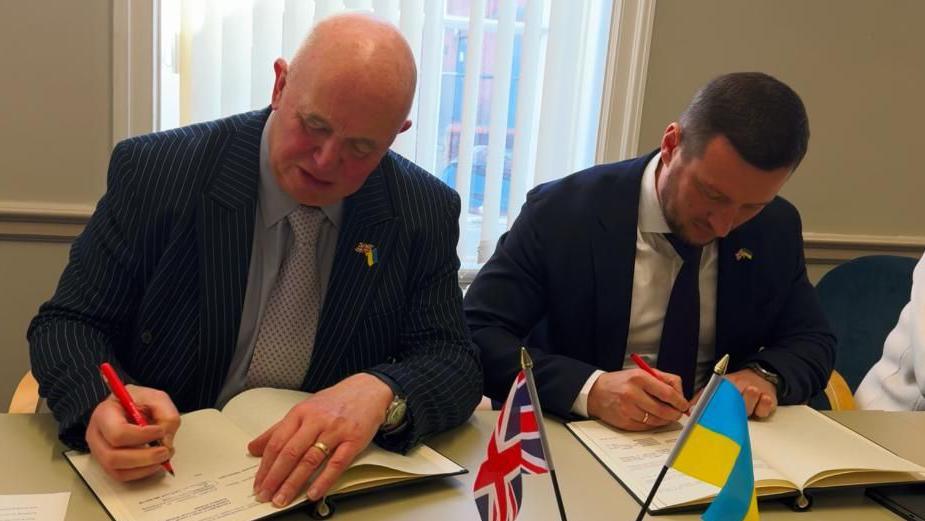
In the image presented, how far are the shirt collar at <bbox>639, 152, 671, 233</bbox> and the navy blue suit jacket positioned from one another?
27mm

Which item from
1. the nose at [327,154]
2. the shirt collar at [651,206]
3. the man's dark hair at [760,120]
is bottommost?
the shirt collar at [651,206]

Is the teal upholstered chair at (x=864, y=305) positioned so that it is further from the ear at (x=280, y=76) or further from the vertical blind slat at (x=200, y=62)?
the vertical blind slat at (x=200, y=62)

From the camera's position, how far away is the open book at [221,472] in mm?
1049

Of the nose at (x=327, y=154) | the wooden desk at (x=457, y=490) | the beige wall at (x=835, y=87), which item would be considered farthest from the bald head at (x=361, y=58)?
the beige wall at (x=835, y=87)

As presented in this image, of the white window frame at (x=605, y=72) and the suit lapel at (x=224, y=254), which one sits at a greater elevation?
the white window frame at (x=605, y=72)

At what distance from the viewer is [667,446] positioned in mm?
1404

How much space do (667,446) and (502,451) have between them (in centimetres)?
53

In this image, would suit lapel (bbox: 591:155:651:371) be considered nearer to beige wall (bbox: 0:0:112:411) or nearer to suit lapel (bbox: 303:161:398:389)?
suit lapel (bbox: 303:161:398:389)

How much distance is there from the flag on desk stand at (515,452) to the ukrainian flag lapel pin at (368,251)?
621 millimetres

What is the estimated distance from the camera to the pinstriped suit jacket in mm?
1361

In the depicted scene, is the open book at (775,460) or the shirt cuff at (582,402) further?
the shirt cuff at (582,402)

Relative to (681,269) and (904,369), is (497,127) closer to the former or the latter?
(681,269)

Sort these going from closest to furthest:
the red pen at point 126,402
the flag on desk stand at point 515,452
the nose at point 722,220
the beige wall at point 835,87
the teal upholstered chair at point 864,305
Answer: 1. the flag on desk stand at point 515,452
2. the red pen at point 126,402
3. the nose at point 722,220
4. the teal upholstered chair at point 864,305
5. the beige wall at point 835,87

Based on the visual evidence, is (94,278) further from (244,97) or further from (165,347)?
(244,97)
